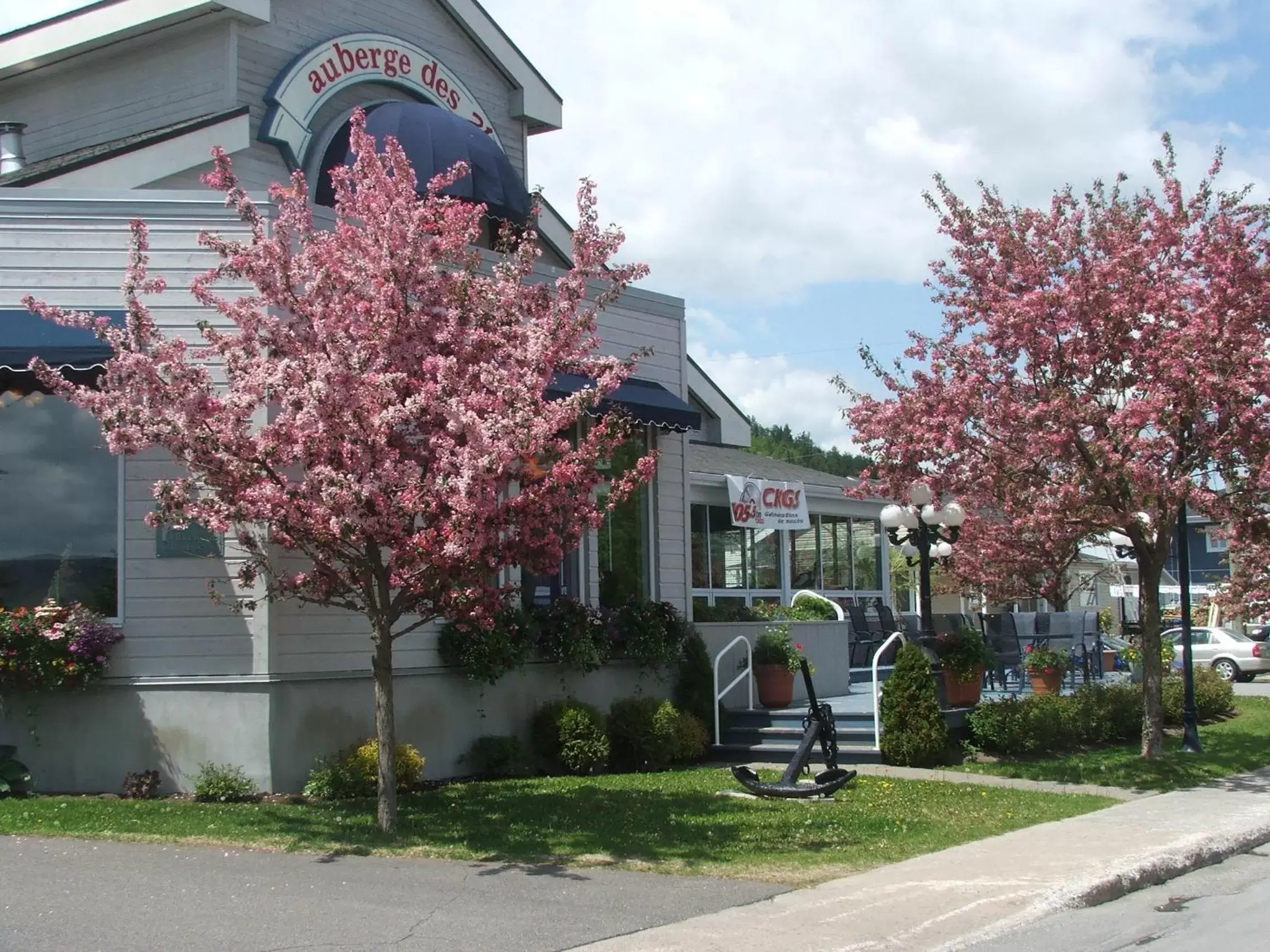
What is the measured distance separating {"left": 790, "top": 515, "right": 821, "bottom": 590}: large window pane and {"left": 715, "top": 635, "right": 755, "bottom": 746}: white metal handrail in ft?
22.8

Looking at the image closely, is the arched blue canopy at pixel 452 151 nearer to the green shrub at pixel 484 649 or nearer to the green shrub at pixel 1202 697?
the green shrub at pixel 484 649

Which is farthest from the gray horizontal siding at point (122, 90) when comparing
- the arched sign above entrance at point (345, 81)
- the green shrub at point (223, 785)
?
the green shrub at point (223, 785)

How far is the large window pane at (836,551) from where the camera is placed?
82.2 feet

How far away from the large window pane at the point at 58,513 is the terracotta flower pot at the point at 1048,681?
13.0 meters

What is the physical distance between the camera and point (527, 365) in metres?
10.1

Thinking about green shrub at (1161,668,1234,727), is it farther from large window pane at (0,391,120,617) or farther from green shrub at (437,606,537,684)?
large window pane at (0,391,120,617)

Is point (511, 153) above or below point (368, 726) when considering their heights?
above

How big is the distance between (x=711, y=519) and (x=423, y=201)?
12.6 meters

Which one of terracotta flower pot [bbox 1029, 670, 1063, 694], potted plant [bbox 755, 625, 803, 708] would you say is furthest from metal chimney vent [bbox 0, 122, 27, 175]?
terracotta flower pot [bbox 1029, 670, 1063, 694]

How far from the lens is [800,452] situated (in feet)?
336

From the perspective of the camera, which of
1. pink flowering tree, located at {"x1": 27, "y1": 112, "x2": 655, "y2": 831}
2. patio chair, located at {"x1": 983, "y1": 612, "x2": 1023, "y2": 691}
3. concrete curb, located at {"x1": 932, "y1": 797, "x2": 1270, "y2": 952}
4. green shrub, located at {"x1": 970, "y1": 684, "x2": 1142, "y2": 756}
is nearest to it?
concrete curb, located at {"x1": 932, "y1": 797, "x2": 1270, "y2": 952}

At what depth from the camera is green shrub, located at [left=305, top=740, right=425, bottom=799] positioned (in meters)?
12.1

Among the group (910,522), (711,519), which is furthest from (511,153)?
(910,522)

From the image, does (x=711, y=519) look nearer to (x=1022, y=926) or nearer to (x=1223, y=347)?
(x=1223, y=347)
